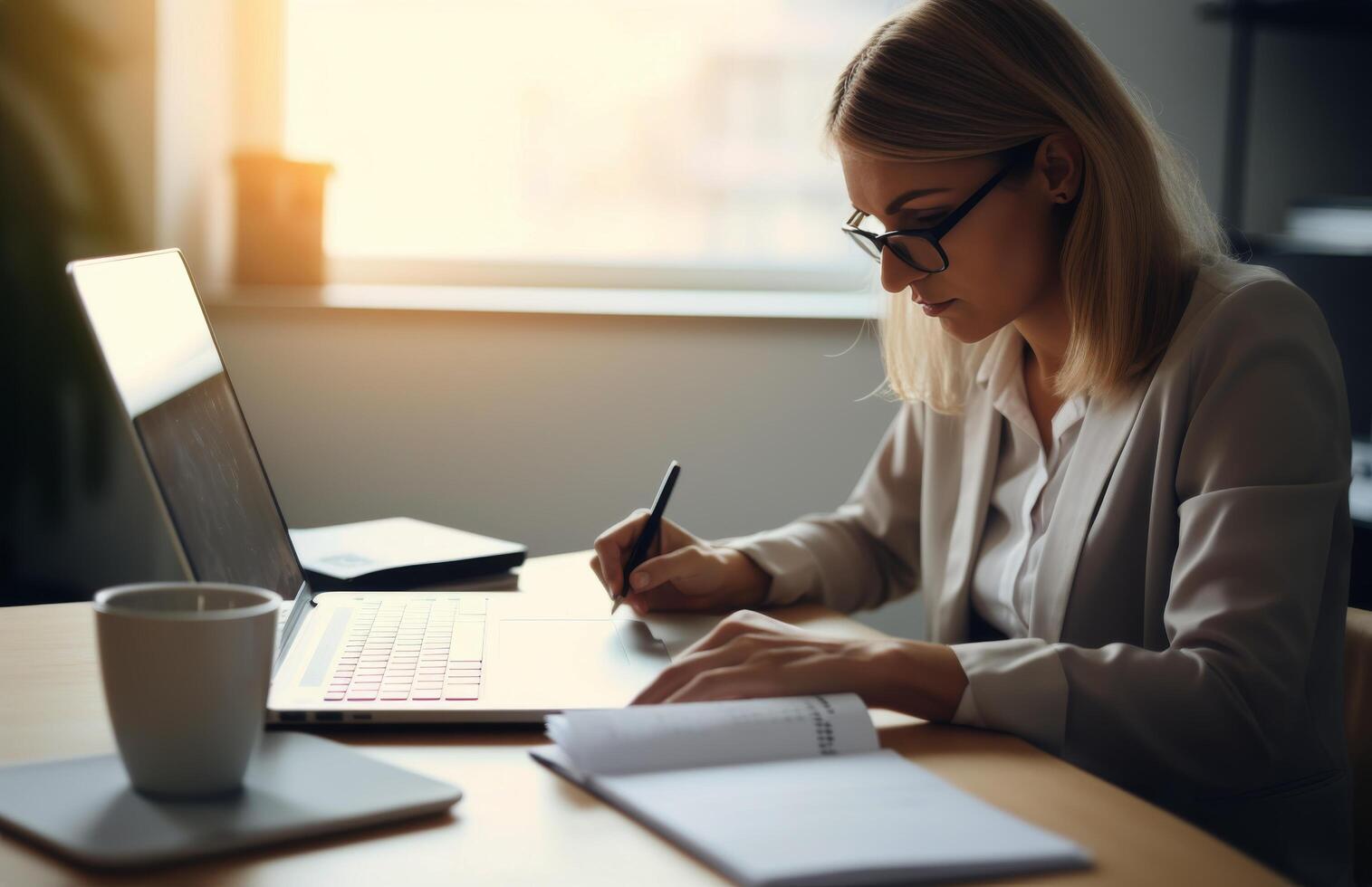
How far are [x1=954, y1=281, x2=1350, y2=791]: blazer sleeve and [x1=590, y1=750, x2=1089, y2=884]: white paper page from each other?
19cm

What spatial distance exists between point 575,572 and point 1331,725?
716 mm

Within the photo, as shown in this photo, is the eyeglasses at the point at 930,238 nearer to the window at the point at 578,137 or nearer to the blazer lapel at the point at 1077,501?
the blazer lapel at the point at 1077,501

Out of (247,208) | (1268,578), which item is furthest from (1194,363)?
(247,208)

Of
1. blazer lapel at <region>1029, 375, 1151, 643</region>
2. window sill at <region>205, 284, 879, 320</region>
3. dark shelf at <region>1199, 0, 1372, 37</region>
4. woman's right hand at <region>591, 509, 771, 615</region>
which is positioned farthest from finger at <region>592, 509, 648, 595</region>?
dark shelf at <region>1199, 0, 1372, 37</region>

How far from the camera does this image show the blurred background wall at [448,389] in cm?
200

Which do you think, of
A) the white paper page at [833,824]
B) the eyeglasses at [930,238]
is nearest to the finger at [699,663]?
the white paper page at [833,824]

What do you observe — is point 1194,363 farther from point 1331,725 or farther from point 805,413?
point 805,413

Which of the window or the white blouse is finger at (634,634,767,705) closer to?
the white blouse

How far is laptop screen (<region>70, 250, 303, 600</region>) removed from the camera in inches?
30.4

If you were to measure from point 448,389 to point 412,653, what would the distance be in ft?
4.29

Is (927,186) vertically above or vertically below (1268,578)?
above

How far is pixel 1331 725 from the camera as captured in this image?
110 centimetres

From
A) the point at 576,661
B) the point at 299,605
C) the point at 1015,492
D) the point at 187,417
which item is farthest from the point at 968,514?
Answer: the point at 187,417

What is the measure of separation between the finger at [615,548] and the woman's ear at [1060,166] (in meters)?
0.49
